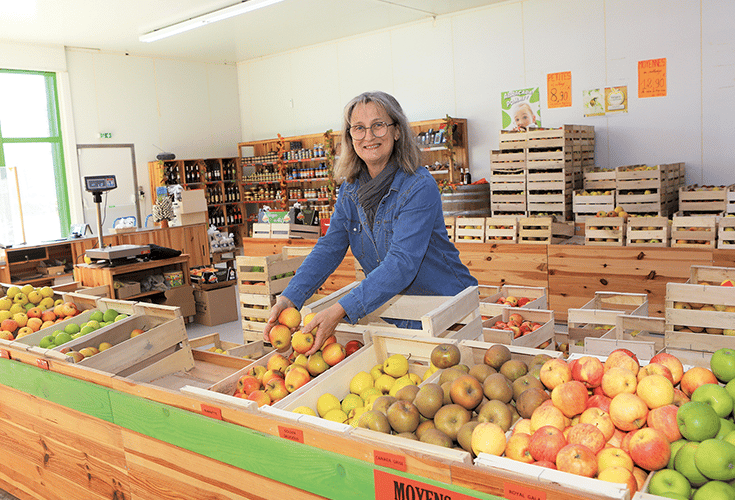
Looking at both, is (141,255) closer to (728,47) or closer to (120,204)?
(120,204)

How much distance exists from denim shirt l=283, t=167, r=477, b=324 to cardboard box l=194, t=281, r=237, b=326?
475cm

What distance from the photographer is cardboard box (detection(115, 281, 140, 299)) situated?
6.20 metres

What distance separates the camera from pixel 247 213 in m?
12.8

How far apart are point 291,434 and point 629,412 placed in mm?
862

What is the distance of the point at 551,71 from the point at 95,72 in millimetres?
7778

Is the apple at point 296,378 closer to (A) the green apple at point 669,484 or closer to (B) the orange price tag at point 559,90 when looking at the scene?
(A) the green apple at point 669,484

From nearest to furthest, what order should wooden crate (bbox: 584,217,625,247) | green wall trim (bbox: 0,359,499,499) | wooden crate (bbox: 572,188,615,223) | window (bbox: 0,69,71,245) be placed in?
green wall trim (bbox: 0,359,499,499) → wooden crate (bbox: 584,217,625,247) → wooden crate (bbox: 572,188,615,223) → window (bbox: 0,69,71,245)

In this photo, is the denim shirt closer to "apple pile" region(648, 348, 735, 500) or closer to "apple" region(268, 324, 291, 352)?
"apple" region(268, 324, 291, 352)

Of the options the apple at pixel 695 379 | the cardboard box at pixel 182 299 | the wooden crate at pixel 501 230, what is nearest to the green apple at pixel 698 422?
the apple at pixel 695 379

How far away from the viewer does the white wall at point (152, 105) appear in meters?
10.3

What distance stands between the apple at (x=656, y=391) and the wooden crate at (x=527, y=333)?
169cm

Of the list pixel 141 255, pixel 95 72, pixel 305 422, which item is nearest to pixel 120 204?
pixel 95 72

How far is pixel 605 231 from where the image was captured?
537 cm

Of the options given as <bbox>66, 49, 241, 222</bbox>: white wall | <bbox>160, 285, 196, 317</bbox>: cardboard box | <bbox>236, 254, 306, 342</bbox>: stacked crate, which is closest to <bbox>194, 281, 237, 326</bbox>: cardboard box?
<bbox>160, 285, 196, 317</bbox>: cardboard box
